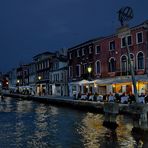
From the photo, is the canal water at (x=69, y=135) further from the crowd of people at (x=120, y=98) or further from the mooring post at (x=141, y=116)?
the crowd of people at (x=120, y=98)

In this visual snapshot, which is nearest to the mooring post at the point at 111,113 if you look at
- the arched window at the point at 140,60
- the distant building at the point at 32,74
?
the arched window at the point at 140,60

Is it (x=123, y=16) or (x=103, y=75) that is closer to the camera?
(x=123, y=16)

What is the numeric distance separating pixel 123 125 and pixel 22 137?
29.3 feet

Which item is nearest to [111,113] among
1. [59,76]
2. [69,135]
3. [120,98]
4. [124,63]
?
[69,135]

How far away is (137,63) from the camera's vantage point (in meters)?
49.7

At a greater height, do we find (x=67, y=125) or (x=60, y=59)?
(x=60, y=59)

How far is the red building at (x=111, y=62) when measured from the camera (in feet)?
160

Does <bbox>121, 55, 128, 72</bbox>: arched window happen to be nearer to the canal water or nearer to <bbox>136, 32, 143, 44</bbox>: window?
<bbox>136, 32, 143, 44</bbox>: window

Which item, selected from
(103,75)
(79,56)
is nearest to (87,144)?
(103,75)

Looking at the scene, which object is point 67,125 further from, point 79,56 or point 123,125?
point 79,56

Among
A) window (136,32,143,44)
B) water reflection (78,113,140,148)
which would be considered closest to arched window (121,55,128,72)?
window (136,32,143,44)

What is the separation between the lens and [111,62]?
5612 cm

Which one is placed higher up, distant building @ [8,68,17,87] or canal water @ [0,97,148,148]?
distant building @ [8,68,17,87]

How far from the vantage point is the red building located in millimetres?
48656
